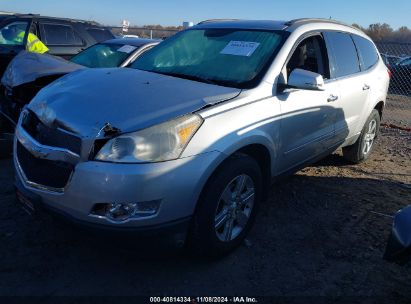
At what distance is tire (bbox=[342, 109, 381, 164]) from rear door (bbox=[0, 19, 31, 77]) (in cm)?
645

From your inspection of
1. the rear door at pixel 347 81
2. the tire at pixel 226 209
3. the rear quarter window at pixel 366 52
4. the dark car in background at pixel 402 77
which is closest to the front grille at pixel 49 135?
the tire at pixel 226 209

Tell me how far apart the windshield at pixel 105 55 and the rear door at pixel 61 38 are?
216 cm

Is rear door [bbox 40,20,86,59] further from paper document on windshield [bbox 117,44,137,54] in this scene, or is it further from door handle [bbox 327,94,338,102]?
door handle [bbox 327,94,338,102]

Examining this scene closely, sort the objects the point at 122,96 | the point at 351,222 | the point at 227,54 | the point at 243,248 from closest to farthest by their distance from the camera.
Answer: the point at 122,96 < the point at 243,248 < the point at 227,54 < the point at 351,222

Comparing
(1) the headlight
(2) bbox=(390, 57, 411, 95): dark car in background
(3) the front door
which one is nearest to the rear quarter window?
(3) the front door

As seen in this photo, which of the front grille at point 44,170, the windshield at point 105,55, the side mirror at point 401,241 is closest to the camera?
the side mirror at point 401,241

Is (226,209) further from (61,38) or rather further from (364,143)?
(61,38)

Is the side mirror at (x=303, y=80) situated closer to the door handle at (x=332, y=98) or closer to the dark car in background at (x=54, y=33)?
the door handle at (x=332, y=98)

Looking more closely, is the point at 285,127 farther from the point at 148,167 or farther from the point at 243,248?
the point at 148,167

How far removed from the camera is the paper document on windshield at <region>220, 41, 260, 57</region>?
384 cm

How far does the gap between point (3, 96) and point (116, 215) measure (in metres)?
3.49

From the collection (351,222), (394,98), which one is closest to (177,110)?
(351,222)

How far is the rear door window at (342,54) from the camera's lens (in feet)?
15.0

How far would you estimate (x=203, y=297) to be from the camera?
2918 millimetres
